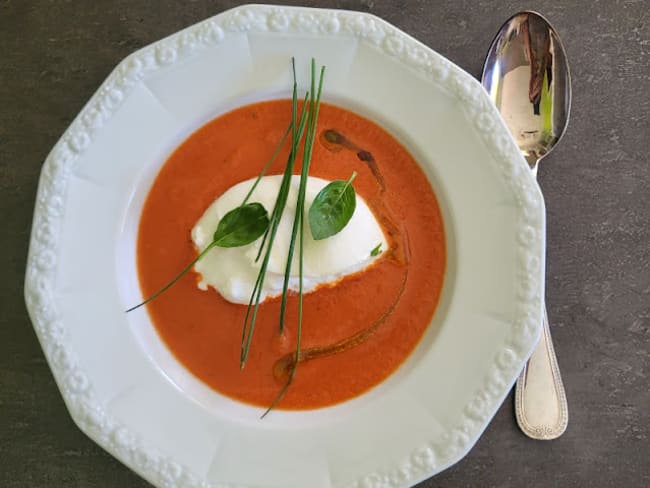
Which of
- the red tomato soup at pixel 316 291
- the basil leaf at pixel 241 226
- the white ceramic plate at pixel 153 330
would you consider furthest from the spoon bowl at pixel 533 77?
the basil leaf at pixel 241 226

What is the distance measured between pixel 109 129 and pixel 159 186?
0.19 m

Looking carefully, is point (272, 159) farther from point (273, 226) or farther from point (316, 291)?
point (316, 291)

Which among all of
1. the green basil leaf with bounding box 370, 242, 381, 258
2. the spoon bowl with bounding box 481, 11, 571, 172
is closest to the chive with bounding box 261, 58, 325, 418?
the green basil leaf with bounding box 370, 242, 381, 258

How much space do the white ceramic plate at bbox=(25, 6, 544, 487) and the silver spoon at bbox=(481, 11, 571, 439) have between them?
21cm

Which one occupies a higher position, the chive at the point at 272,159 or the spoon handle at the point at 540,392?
the chive at the point at 272,159

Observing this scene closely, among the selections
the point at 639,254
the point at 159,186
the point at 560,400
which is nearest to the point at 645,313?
the point at 639,254

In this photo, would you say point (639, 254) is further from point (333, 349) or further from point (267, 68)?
point (267, 68)

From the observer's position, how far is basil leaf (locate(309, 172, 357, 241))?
144cm

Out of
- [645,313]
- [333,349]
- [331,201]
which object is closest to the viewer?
[331,201]

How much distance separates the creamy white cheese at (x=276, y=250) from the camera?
1546 millimetres

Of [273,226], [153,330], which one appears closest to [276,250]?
[273,226]

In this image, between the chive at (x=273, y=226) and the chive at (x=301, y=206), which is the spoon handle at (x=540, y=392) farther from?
the chive at (x=273, y=226)

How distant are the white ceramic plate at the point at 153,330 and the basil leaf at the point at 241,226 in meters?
0.27

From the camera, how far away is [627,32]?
1.70 meters
